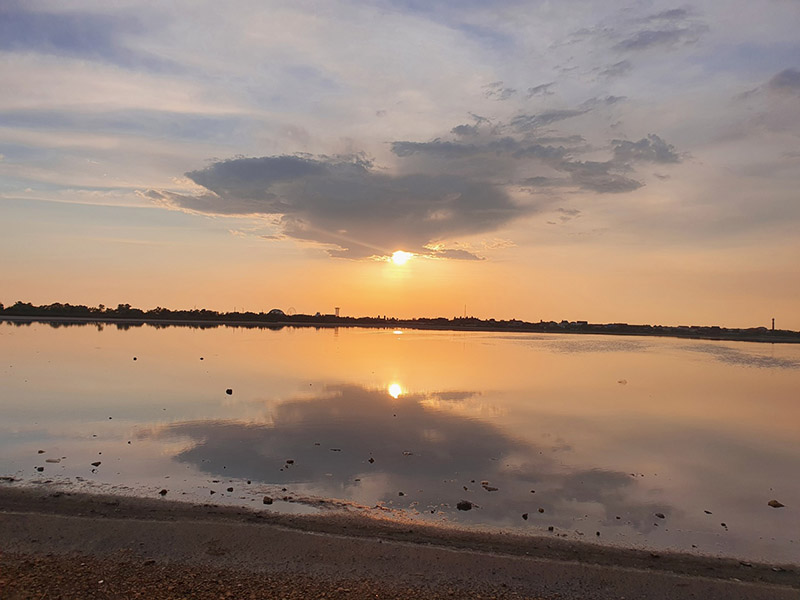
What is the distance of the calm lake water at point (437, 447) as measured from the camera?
13938 millimetres

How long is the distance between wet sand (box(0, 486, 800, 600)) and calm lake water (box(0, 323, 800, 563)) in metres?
1.19

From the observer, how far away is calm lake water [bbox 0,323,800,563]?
1394 cm

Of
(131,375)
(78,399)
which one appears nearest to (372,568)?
(78,399)

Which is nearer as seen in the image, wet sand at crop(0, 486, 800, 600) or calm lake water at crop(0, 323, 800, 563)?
wet sand at crop(0, 486, 800, 600)

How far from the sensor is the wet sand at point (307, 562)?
29.6 feet

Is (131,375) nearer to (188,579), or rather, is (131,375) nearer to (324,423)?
(324,423)

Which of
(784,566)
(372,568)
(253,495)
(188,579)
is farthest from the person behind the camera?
(253,495)

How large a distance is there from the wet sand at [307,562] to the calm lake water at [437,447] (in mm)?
1193

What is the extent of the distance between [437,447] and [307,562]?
34.6ft

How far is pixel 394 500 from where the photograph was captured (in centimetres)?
1441

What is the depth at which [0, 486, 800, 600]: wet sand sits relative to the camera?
9008 mm

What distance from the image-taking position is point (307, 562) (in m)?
10.2

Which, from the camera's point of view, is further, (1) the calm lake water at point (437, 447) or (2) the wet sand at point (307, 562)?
(1) the calm lake water at point (437, 447)

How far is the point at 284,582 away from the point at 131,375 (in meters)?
32.0
